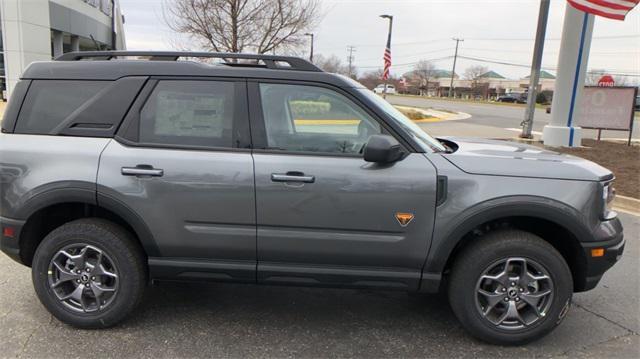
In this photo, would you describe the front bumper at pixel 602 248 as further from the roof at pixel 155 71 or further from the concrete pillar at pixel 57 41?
the concrete pillar at pixel 57 41

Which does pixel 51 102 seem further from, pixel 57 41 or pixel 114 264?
pixel 57 41

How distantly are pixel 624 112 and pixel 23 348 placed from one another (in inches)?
616

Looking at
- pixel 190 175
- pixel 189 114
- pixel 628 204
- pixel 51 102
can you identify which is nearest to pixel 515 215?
pixel 190 175

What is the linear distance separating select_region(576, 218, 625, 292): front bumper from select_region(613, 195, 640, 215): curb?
4.45 metres

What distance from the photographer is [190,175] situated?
3205 millimetres

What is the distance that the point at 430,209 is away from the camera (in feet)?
10.4

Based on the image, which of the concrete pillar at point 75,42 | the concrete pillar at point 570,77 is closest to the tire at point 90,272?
the concrete pillar at point 570,77

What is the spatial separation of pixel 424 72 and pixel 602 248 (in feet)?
336

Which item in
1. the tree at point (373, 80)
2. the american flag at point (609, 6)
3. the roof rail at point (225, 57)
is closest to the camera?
the roof rail at point (225, 57)

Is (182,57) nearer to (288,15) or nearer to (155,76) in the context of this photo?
(155,76)

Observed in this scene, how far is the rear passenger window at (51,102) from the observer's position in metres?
3.38

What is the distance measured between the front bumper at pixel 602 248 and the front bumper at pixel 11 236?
3784 millimetres

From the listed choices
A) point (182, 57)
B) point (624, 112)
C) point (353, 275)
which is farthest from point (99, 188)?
point (624, 112)

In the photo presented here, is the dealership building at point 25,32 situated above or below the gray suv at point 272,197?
above
